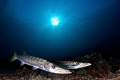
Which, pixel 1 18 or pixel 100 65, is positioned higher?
pixel 1 18

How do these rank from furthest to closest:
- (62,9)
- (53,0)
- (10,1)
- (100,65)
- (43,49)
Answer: (43,49)
(62,9)
(53,0)
(10,1)
(100,65)

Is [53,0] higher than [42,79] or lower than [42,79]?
higher

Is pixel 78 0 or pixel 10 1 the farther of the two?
pixel 78 0

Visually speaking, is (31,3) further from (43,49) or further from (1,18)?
(43,49)

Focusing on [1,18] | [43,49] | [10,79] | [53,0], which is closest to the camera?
[10,79]

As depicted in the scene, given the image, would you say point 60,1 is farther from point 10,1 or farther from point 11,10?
point 11,10

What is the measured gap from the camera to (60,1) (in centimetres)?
2741

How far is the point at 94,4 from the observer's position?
28625 mm

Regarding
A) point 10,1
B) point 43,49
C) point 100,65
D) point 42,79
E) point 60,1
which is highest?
point 43,49

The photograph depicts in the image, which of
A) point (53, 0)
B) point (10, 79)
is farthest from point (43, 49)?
point (10, 79)

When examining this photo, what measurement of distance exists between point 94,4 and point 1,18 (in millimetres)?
42287

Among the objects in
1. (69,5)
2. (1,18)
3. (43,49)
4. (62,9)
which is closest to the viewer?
(69,5)

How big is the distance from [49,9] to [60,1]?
611 centimetres

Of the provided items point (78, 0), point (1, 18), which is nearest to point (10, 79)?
point (78, 0)
